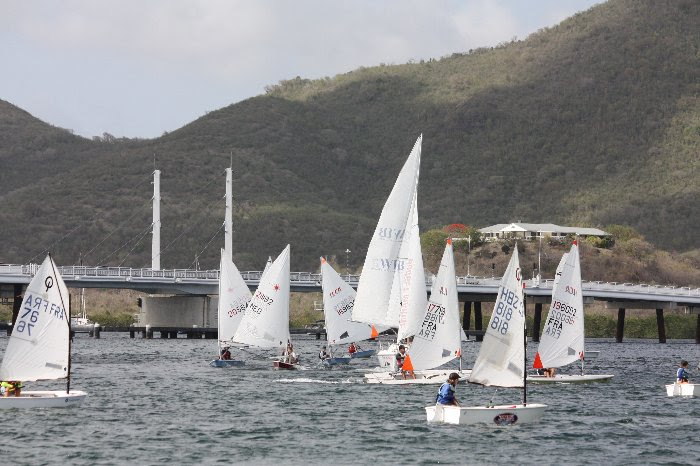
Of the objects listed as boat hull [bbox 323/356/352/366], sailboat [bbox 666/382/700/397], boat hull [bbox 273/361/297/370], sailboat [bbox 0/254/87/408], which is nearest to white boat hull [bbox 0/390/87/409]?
sailboat [bbox 0/254/87/408]

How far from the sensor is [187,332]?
136m

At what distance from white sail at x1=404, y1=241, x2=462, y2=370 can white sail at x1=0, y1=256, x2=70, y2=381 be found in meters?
15.0

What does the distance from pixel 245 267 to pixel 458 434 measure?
14879 centimetres

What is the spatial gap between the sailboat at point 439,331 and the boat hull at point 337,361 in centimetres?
2071

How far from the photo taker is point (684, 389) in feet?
210

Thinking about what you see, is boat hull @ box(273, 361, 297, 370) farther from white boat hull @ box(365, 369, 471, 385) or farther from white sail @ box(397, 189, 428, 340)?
white sail @ box(397, 189, 428, 340)

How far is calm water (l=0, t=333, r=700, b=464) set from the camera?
44.7 metres

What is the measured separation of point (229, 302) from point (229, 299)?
0.70 feet

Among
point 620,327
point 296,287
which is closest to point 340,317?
point 296,287

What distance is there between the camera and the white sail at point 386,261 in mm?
67375

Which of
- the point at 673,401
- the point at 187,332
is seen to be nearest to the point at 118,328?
the point at 187,332

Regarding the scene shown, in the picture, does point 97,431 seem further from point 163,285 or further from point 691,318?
point 691,318

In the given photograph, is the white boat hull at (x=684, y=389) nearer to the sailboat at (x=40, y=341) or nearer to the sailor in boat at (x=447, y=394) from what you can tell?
the sailor in boat at (x=447, y=394)

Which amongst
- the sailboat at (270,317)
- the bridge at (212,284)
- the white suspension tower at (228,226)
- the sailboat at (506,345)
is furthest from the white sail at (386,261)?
the white suspension tower at (228,226)
